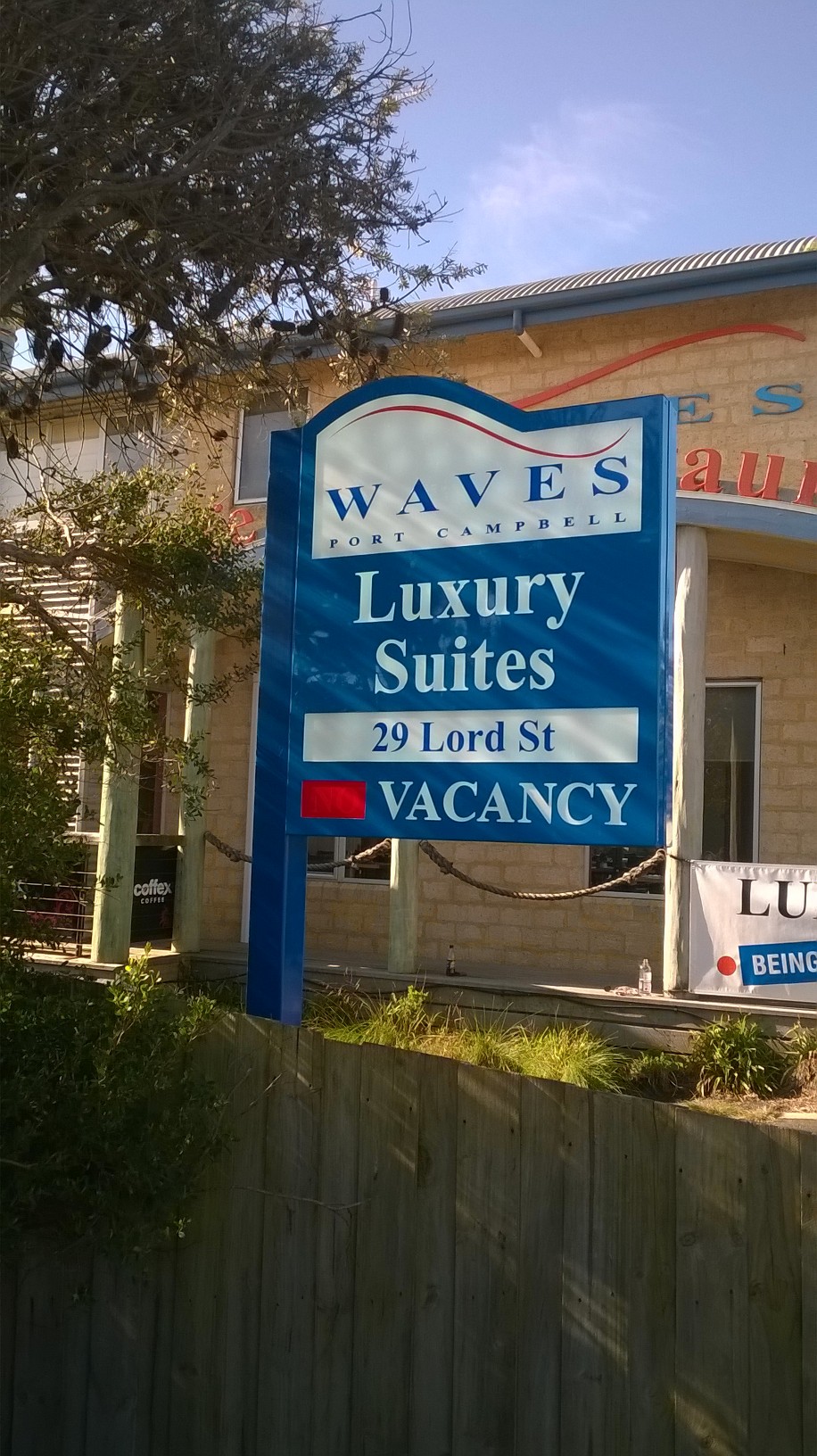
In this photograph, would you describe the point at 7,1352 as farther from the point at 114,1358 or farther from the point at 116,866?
the point at 116,866

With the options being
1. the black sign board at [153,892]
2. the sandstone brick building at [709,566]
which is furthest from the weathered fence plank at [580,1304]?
the black sign board at [153,892]

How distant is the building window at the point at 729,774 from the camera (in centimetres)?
1029

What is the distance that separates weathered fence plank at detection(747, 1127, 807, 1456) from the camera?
9.66 feet

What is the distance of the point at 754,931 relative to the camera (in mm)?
7836

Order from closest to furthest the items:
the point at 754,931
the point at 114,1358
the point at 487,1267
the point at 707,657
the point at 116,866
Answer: the point at 487,1267
the point at 114,1358
the point at 754,931
the point at 116,866
the point at 707,657

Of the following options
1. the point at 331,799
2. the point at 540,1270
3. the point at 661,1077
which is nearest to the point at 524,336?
the point at 661,1077

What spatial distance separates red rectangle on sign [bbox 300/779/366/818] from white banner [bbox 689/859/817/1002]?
4446 millimetres

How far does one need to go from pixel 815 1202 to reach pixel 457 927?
26.9 ft

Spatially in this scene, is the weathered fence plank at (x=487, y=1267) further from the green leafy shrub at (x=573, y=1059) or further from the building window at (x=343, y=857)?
the building window at (x=343, y=857)

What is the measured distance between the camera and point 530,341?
11094 mm

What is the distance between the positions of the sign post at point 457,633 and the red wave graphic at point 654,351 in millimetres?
6707

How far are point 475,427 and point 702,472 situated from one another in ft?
21.4

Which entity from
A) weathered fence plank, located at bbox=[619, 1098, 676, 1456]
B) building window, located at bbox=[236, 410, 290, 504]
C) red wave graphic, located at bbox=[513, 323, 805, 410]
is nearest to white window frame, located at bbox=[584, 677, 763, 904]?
red wave graphic, located at bbox=[513, 323, 805, 410]

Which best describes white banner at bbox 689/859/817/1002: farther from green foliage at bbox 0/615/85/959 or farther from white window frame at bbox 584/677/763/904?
green foliage at bbox 0/615/85/959
